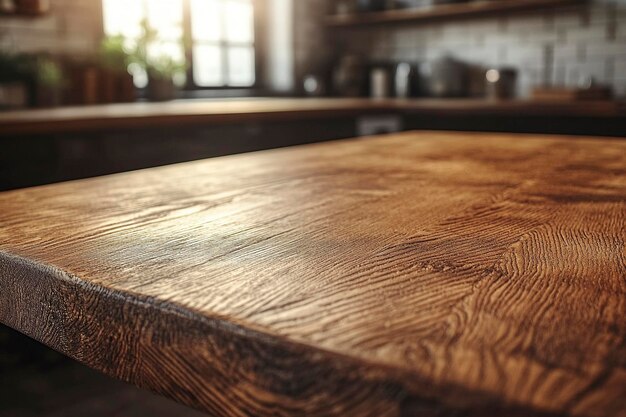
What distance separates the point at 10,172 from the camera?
206 cm

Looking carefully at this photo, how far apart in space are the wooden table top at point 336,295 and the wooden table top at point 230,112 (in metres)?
1.41

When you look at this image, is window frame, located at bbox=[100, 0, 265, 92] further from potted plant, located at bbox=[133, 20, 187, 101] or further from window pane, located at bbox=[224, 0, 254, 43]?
potted plant, located at bbox=[133, 20, 187, 101]

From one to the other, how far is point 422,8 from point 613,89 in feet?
4.03

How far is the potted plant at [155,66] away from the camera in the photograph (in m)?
3.12

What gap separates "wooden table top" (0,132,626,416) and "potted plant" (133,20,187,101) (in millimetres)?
→ 2474

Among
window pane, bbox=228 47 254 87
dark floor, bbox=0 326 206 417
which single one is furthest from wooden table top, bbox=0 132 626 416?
window pane, bbox=228 47 254 87

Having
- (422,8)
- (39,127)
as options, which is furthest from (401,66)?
(39,127)

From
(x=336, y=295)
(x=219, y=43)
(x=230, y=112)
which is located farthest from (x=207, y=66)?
(x=336, y=295)

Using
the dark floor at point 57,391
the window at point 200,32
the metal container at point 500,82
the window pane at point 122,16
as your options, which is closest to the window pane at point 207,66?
the window at point 200,32

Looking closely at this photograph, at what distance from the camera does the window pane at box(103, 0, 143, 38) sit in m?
3.35

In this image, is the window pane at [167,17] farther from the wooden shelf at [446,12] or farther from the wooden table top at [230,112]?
the wooden shelf at [446,12]

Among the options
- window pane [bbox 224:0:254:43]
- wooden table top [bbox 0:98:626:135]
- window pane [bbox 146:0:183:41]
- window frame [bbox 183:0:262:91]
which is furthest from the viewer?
window pane [bbox 224:0:254:43]

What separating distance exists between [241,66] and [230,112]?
1.72 m

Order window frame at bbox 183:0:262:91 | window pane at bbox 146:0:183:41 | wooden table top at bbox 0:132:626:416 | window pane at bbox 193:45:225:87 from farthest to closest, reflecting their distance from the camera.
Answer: window pane at bbox 193:45:225:87, window frame at bbox 183:0:262:91, window pane at bbox 146:0:183:41, wooden table top at bbox 0:132:626:416
